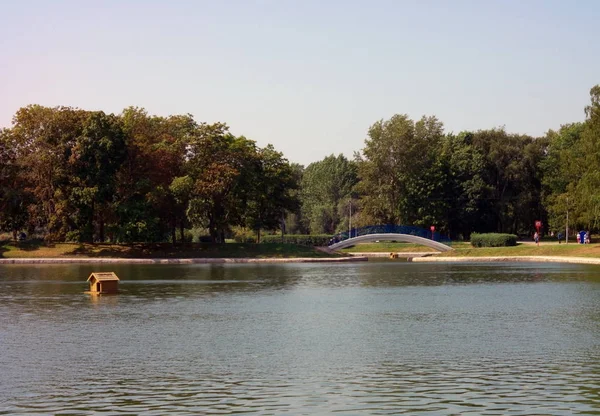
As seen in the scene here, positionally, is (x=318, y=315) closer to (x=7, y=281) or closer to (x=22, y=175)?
(x=7, y=281)

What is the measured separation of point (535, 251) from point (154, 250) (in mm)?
38683

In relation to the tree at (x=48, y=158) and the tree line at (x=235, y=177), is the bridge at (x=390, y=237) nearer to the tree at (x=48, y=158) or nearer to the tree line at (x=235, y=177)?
the tree line at (x=235, y=177)

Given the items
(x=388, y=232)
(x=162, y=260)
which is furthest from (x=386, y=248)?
(x=162, y=260)

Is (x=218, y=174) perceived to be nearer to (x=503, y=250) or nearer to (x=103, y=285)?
(x=503, y=250)

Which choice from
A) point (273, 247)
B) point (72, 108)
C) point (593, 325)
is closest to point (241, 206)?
point (273, 247)

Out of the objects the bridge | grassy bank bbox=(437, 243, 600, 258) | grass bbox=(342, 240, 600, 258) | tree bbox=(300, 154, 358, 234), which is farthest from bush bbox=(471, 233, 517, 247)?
tree bbox=(300, 154, 358, 234)

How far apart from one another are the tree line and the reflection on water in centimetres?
3840

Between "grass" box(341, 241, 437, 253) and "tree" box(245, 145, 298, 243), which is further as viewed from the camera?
"grass" box(341, 241, 437, 253)

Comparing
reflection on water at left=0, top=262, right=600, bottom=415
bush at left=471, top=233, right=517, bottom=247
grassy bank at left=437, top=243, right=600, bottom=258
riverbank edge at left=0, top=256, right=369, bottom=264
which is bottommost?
reflection on water at left=0, top=262, right=600, bottom=415

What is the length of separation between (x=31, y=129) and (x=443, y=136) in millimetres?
59822

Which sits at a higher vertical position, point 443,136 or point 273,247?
point 443,136

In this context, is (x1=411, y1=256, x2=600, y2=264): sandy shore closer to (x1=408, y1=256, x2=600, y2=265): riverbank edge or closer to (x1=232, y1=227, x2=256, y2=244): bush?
(x1=408, y1=256, x2=600, y2=265): riverbank edge

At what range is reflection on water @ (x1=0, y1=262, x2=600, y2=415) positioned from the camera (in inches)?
704

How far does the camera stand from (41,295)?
1738 inches
